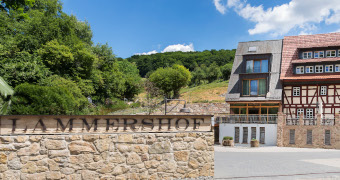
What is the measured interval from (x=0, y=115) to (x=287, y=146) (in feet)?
81.8

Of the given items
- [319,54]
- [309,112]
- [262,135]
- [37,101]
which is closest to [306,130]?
[262,135]

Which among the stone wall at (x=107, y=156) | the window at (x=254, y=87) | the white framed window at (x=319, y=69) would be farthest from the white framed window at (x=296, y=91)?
the stone wall at (x=107, y=156)

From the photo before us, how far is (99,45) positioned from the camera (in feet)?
149

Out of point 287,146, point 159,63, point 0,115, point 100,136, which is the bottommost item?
point 287,146

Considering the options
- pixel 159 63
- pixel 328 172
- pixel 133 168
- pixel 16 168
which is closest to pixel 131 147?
pixel 133 168

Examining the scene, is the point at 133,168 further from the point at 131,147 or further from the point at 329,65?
the point at 329,65

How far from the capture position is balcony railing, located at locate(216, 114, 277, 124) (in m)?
27.6

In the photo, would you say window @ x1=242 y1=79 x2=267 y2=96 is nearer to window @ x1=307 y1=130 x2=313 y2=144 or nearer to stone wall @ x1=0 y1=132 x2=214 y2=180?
window @ x1=307 y1=130 x2=313 y2=144

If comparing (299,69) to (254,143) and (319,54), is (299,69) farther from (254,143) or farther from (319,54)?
(254,143)

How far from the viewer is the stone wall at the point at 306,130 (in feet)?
82.1

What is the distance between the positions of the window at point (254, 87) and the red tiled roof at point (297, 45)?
198cm

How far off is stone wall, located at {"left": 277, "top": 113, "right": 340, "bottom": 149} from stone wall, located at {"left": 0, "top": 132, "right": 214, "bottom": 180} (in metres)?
20.8

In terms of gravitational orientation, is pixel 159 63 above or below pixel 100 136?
above

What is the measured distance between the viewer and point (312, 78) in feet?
95.0
